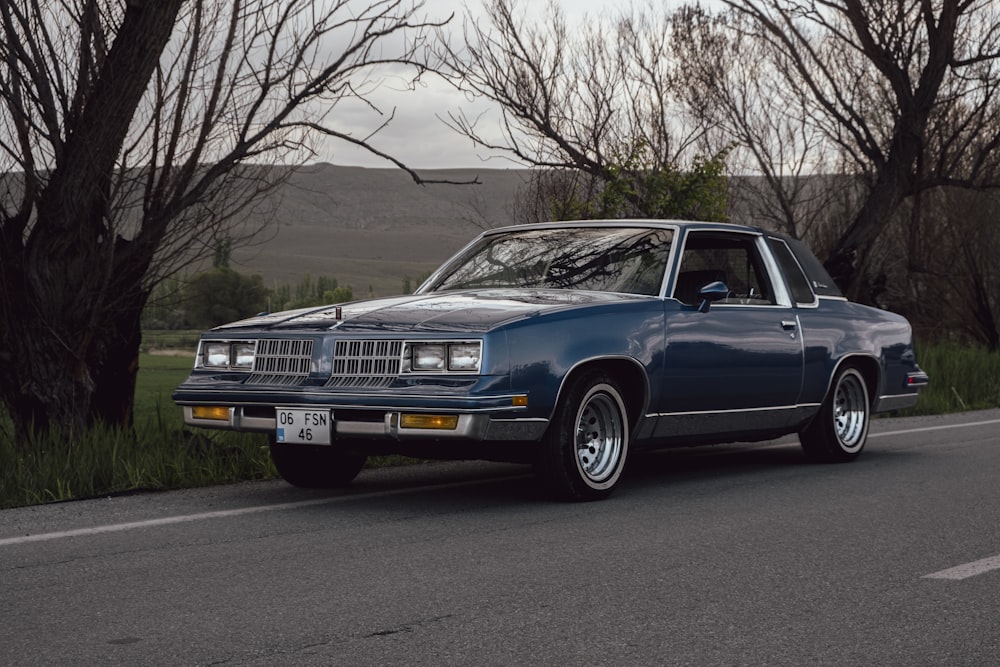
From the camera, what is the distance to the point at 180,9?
1046 cm

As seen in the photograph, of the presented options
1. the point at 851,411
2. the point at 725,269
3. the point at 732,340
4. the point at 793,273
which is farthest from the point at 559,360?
the point at 851,411

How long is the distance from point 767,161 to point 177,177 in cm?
1691

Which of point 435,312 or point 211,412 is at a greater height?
point 435,312

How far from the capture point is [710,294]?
8.35 m

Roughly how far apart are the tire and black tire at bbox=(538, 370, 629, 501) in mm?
2507

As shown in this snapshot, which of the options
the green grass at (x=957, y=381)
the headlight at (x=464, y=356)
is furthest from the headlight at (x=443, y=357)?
the green grass at (x=957, y=381)

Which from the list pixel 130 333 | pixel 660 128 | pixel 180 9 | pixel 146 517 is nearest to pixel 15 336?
pixel 130 333

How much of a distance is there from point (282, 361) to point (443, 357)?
39.8 inches

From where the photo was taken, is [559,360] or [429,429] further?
[559,360]

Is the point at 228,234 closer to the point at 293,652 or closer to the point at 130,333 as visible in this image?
the point at 130,333

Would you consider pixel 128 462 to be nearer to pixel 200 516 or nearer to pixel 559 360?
pixel 200 516

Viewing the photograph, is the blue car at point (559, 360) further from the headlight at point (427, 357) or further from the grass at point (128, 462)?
the grass at point (128, 462)

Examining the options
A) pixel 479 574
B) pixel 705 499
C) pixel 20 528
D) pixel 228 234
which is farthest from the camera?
pixel 228 234

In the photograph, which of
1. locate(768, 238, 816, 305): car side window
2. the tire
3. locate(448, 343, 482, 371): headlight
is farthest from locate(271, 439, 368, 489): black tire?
the tire
